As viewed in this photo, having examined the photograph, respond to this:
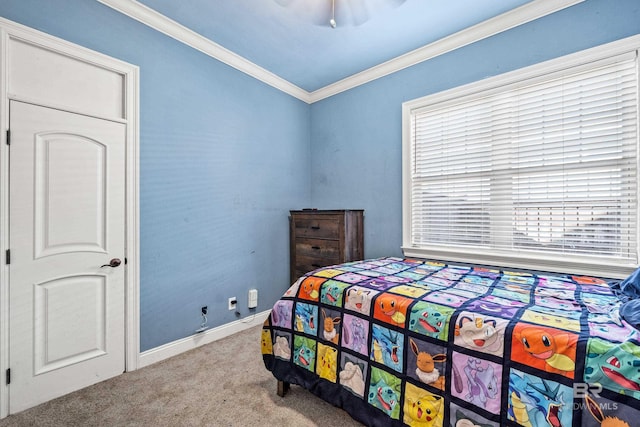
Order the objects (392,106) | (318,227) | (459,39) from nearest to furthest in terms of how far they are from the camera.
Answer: (459,39) → (392,106) → (318,227)

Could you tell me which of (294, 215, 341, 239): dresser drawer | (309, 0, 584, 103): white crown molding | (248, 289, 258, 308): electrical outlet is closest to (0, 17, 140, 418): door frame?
(248, 289, 258, 308): electrical outlet

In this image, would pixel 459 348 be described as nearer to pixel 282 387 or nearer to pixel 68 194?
pixel 282 387

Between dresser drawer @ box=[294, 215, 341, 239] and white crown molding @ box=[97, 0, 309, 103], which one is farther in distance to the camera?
dresser drawer @ box=[294, 215, 341, 239]

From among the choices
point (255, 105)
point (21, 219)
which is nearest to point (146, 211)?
point (21, 219)

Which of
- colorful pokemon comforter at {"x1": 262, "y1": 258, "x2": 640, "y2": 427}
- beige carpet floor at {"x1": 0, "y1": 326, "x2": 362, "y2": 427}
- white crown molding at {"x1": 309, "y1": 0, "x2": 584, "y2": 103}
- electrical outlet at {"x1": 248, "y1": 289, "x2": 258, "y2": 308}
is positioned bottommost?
beige carpet floor at {"x1": 0, "y1": 326, "x2": 362, "y2": 427}

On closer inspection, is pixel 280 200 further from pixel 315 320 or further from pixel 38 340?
pixel 38 340

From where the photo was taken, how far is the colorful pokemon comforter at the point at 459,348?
0.91 m

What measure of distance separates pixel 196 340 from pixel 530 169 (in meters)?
3.11

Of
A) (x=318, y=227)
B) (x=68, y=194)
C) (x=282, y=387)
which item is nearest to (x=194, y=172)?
(x=68, y=194)

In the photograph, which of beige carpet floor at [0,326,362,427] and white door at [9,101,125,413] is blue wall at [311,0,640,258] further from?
white door at [9,101,125,413]

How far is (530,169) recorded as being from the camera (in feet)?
7.00

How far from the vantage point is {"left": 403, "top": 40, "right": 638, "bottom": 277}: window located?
1836mm

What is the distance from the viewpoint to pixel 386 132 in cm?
291

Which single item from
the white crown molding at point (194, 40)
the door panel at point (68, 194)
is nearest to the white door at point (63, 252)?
the door panel at point (68, 194)
